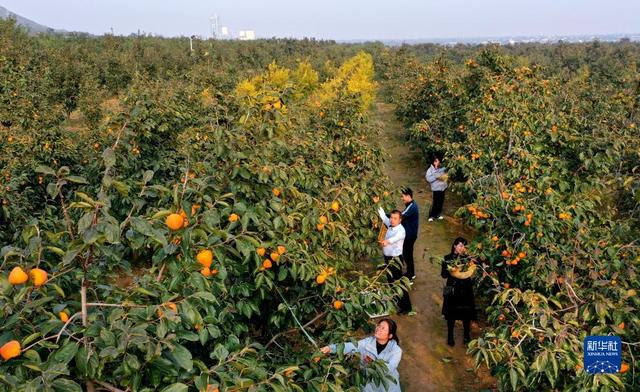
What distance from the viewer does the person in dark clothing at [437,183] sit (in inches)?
291

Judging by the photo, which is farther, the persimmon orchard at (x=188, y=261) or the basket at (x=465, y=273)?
the basket at (x=465, y=273)

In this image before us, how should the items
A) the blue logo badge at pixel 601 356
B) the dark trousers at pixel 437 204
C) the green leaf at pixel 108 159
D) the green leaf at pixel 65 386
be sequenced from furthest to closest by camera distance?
the dark trousers at pixel 437 204 < the blue logo badge at pixel 601 356 < the green leaf at pixel 108 159 < the green leaf at pixel 65 386

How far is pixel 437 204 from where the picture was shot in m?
7.88

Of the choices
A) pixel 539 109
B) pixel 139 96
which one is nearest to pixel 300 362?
pixel 139 96

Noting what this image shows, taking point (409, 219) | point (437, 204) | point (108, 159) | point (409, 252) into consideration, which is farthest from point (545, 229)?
point (437, 204)

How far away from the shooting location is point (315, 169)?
448 centimetres

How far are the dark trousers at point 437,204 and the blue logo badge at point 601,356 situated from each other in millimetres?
5470

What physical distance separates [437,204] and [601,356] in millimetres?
5603

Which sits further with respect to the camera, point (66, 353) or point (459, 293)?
point (459, 293)

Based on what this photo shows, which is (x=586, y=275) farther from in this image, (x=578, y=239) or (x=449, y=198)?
(x=449, y=198)

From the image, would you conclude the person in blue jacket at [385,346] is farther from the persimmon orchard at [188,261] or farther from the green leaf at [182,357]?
the green leaf at [182,357]

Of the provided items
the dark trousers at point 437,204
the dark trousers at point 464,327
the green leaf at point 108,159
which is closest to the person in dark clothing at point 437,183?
the dark trousers at point 437,204

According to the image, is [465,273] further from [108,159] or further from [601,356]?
[108,159]

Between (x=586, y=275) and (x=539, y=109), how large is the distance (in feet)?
13.7
